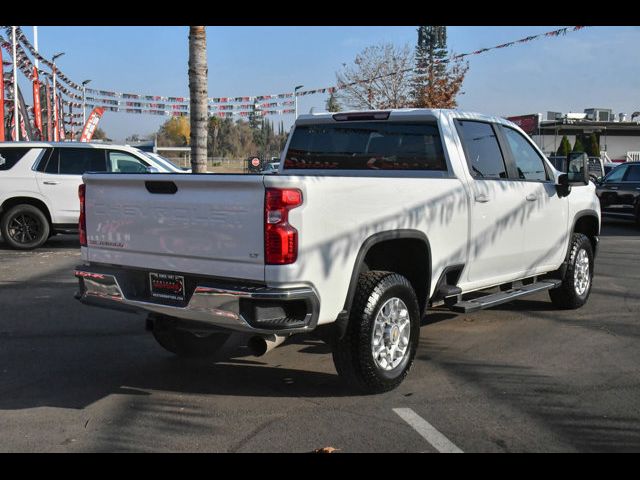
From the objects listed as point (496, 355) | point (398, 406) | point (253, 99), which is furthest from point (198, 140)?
point (253, 99)

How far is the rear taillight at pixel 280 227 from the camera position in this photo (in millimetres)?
4035

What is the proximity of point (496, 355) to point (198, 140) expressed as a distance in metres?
7.10

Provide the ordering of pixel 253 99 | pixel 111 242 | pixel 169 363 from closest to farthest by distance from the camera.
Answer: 1. pixel 111 242
2. pixel 169 363
3. pixel 253 99

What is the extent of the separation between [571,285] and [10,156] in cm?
964

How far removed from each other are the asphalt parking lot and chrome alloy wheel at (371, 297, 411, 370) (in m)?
0.25

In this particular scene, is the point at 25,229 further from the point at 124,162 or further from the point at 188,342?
the point at 188,342

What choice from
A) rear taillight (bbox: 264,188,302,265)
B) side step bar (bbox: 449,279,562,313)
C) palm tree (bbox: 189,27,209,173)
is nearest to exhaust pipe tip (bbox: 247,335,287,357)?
rear taillight (bbox: 264,188,302,265)

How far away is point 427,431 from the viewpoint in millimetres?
4137

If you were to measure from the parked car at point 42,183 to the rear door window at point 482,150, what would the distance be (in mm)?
7201

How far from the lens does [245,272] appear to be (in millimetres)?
4195

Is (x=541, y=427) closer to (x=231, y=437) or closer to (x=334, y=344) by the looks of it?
(x=334, y=344)

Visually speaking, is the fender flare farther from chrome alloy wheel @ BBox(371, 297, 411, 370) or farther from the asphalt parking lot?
the asphalt parking lot

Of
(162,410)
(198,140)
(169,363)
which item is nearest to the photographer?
(162,410)

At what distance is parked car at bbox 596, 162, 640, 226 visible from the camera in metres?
17.4
